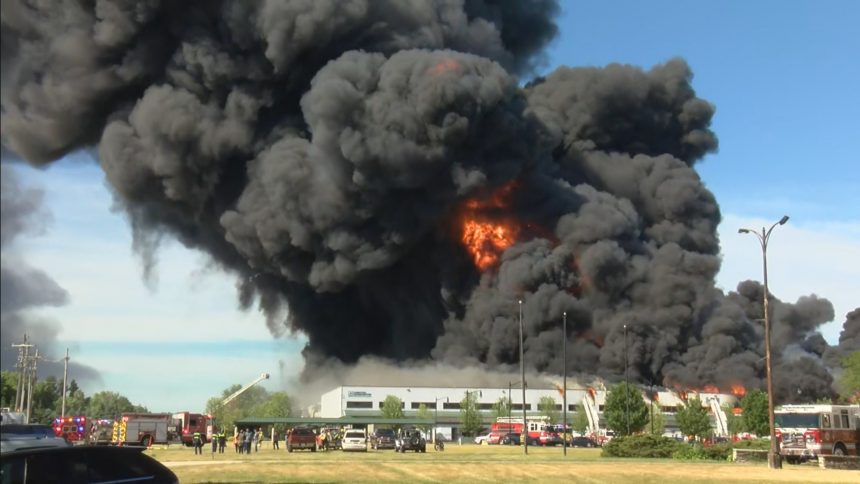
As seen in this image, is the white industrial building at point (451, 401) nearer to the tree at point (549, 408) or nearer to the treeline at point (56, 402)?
the tree at point (549, 408)

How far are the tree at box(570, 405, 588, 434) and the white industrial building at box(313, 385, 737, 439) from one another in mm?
492

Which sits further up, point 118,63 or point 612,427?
point 118,63

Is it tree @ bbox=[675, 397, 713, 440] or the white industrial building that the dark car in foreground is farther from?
the white industrial building

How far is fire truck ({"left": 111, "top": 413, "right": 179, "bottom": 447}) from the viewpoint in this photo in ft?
193

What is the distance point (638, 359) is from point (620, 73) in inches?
1095

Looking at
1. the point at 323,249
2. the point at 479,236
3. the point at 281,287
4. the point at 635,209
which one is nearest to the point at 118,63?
the point at 323,249

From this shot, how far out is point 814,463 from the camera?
38.2 metres

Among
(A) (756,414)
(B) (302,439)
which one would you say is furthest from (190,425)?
(A) (756,414)

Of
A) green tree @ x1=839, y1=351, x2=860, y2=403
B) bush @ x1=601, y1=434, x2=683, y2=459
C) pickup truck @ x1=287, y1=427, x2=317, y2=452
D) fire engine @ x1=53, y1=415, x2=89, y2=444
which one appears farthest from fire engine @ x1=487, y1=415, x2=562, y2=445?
fire engine @ x1=53, y1=415, x2=89, y2=444

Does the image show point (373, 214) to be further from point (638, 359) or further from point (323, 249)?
point (638, 359)

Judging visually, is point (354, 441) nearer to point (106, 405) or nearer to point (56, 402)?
point (56, 402)

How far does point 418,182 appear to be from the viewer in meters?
73.1

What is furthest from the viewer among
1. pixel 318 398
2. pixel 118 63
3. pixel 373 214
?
pixel 318 398

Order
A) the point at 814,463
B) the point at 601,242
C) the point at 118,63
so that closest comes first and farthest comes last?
the point at 814,463 < the point at 118,63 < the point at 601,242
